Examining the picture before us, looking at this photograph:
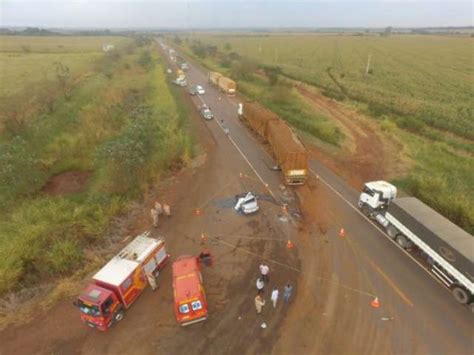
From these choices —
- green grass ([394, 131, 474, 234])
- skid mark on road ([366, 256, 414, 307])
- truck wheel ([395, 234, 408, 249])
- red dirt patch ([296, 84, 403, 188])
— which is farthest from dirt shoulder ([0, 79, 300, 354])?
green grass ([394, 131, 474, 234])

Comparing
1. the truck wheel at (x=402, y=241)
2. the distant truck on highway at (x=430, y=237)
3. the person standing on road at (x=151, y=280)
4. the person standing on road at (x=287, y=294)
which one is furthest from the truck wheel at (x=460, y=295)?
the person standing on road at (x=151, y=280)

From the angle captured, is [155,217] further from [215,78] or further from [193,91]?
Answer: [215,78]

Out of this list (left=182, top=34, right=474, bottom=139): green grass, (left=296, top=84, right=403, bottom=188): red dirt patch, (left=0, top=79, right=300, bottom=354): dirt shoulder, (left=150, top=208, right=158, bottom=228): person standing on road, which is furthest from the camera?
(left=182, top=34, right=474, bottom=139): green grass

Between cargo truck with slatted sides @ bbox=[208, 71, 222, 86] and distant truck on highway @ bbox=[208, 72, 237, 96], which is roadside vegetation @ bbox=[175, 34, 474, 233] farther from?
cargo truck with slatted sides @ bbox=[208, 71, 222, 86]

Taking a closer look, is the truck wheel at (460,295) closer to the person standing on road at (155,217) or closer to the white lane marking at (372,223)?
the white lane marking at (372,223)

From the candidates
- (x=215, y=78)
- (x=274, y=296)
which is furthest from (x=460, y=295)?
(x=215, y=78)
